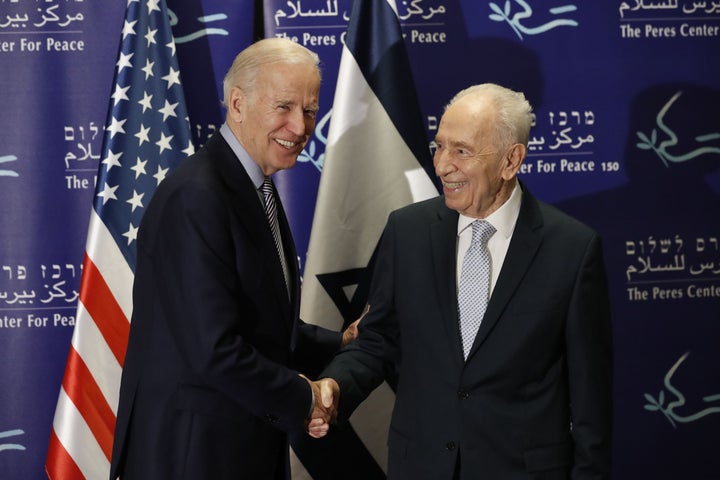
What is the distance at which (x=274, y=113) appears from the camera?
2703mm

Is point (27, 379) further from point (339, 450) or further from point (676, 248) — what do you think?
point (676, 248)

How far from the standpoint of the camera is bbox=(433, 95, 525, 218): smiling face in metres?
Result: 2.60

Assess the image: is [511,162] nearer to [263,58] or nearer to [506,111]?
[506,111]

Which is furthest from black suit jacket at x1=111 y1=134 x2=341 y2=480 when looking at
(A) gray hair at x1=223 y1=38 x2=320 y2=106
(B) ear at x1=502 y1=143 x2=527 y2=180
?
(B) ear at x1=502 y1=143 x2=527 y2=180

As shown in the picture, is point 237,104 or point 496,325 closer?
point 496,325

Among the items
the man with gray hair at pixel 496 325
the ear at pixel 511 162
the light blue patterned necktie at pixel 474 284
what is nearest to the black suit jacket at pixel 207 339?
the man with gray hair at pixel 496 325

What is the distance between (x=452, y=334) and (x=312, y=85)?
0.90 metres

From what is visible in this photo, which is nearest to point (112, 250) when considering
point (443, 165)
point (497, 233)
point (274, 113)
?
point (274, 113)

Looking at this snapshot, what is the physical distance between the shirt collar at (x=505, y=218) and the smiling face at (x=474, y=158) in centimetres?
3

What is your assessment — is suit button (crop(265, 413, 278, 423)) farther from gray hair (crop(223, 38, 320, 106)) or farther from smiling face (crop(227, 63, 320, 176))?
gray hair (crop(223, 38, 320, 106))

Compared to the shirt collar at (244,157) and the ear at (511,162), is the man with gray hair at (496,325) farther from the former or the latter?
the shirt collar at (244,157)

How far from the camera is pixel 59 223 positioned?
13.9 feet

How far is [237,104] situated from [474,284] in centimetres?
93

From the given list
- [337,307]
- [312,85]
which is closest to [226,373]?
[312,85]
